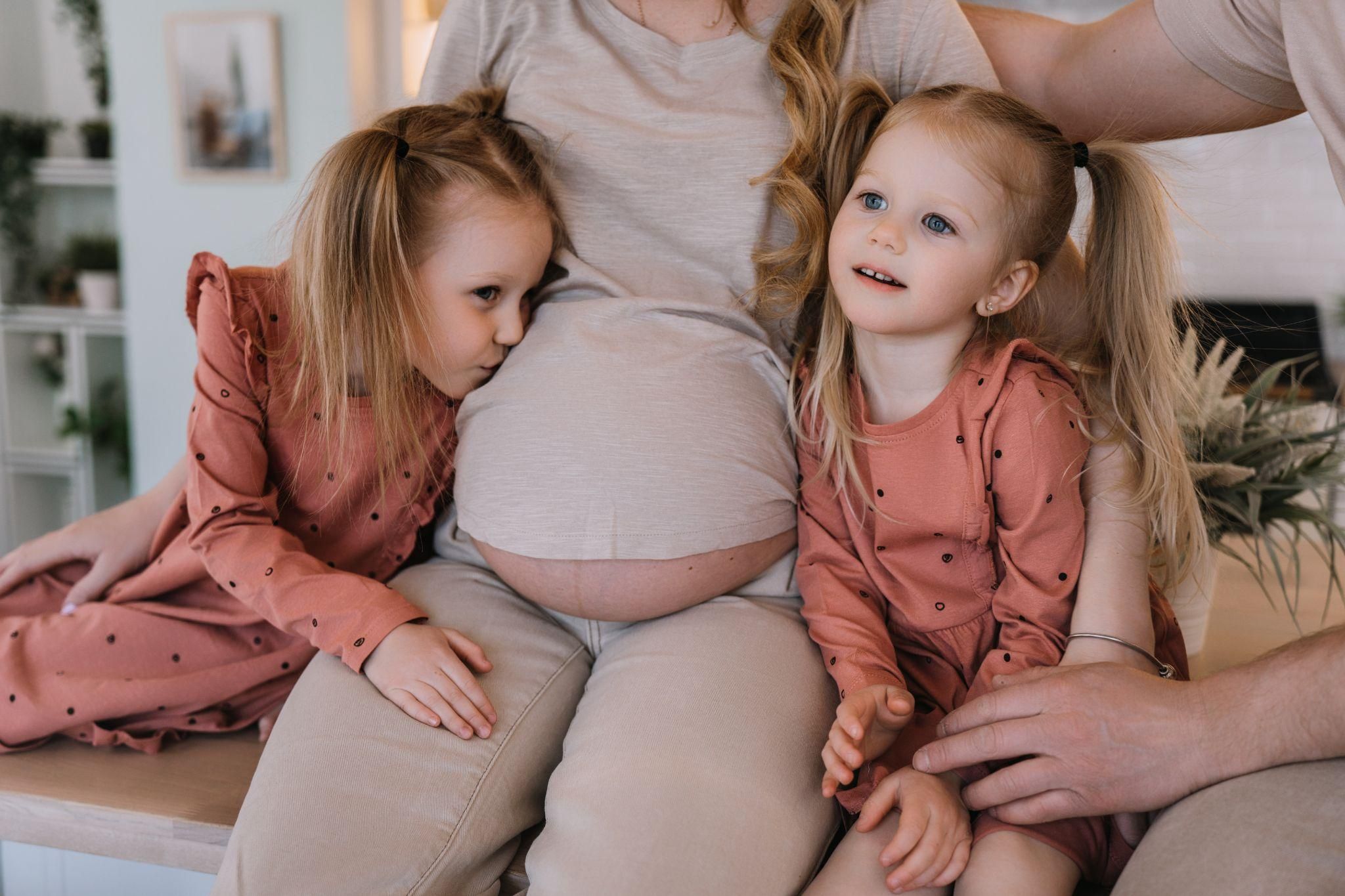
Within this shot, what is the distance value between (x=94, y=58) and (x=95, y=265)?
2.47 ft

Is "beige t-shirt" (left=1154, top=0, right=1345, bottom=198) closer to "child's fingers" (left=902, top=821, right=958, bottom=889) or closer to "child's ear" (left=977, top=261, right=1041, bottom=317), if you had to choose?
"child's ear" (left=977, top=261, right=1041, bottom=317)

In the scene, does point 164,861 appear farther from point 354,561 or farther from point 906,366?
point 906,366

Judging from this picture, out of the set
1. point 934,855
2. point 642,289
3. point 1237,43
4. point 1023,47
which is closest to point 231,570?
point 642,289

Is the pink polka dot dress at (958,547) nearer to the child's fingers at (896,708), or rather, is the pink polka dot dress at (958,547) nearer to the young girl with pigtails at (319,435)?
the child's fingers at (896,708)

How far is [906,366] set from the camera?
1218mm

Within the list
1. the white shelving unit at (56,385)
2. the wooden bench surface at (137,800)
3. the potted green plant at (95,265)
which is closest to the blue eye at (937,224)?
the wooden bench surface at (137,800)

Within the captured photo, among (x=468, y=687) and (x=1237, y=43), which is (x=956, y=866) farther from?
(x=1237, y=43)

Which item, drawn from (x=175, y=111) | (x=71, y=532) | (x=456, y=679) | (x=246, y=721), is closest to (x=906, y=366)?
(x=456, y=679)

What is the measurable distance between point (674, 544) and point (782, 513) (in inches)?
6.0

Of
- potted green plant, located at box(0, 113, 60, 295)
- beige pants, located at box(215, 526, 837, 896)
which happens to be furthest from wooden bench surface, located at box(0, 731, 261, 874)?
potted green plant, located at box(0, 113, 60, 295)

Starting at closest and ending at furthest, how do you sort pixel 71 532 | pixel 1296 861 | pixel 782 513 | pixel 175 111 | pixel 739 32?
pixel 1296 861 → pixel 782 513 → pixel 739 32 → pixel 71 532 → pixel 175 111

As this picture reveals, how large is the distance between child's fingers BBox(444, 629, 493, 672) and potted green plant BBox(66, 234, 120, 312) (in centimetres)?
316

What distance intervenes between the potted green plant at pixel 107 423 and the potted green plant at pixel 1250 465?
11.5 feet

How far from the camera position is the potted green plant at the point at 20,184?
3660 millimetres
